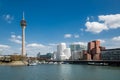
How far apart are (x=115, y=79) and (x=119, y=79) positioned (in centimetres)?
131

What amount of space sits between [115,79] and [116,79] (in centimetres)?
33

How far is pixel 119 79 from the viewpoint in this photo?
76.4 metres

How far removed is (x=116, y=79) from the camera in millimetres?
76688

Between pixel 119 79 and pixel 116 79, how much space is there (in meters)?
0.98

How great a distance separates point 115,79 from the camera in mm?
76750
